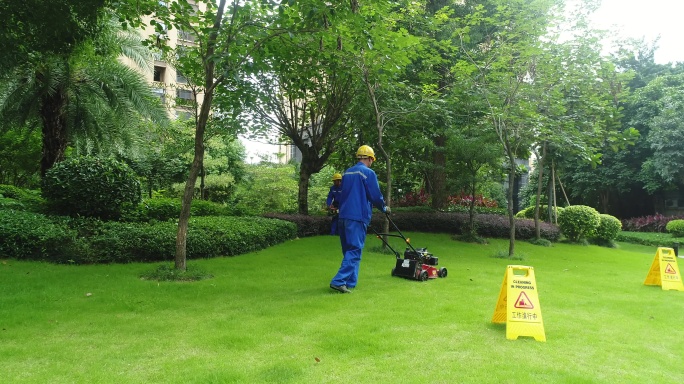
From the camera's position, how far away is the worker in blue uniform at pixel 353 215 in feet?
21.2

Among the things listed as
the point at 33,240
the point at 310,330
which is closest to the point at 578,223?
the point at 310,330

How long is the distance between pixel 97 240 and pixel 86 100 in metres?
7.30

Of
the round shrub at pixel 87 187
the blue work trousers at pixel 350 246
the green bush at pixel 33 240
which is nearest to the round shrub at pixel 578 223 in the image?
the blue work trousers at pixel 350 246

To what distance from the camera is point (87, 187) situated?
30.4ft

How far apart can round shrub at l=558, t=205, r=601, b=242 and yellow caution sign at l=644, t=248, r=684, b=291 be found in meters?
9.63

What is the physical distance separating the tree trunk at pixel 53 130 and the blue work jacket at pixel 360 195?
29.9 feet

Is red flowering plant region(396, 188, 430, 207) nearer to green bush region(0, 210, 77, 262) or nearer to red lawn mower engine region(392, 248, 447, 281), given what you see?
red lawn mower engine region(392, 248, 447, 281)

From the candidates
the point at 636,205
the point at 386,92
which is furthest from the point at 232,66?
the point at 636,205

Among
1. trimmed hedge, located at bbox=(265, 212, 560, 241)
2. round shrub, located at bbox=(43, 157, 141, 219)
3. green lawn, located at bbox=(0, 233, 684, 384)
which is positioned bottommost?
green lawn, located at bbox=(0, 233, 684, 384)

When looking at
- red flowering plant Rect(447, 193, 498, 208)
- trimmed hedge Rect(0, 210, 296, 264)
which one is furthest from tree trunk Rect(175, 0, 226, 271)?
red flowering plant Rect(447, 193, 498, 208)

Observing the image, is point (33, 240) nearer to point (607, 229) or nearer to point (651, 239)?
point (607, 229)

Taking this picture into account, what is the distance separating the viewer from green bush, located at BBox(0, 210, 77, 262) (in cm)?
769

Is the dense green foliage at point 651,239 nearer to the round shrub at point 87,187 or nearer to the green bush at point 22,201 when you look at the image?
the round shrub at point 87,187

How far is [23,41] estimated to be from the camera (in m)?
7.36
